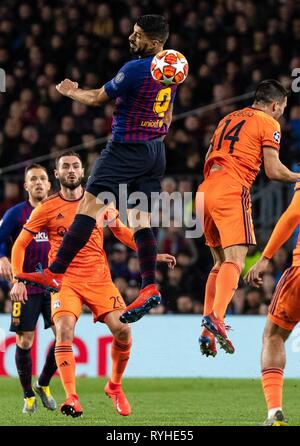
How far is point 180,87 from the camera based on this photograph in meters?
17.0

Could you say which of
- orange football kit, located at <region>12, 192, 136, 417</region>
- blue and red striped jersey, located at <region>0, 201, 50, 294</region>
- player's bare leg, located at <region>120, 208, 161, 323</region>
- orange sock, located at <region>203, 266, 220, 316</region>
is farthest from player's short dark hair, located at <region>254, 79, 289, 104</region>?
blue and red striped jersey, located at <region>0, 201, 50, 294</region>

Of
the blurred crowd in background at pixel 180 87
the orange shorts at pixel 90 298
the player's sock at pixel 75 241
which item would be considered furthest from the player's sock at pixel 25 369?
the blurred crowd in background at pixel 180 87

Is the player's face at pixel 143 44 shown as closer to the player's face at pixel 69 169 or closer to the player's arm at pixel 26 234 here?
the player's face at pixel 69 169

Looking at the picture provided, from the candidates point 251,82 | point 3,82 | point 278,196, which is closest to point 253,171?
point 278,196

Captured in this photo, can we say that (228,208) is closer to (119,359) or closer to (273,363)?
(273,363)

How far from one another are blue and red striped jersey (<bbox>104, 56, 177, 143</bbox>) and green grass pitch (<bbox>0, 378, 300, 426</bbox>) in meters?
2.21

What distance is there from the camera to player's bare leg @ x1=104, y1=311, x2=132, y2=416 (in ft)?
31.8

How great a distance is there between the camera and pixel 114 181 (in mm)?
8492

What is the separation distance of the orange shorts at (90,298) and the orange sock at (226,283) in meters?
1.35

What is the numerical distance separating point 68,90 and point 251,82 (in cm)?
855

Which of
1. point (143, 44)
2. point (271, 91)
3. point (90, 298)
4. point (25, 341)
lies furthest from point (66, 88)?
point (25, 341)

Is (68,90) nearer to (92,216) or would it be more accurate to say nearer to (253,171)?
(92,216)

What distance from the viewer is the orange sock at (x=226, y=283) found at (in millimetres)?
8562

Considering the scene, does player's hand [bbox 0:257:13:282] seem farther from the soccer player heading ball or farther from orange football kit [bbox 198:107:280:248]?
orange football kit [bbox 198:107:280:248]
